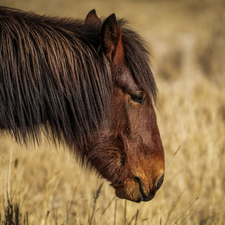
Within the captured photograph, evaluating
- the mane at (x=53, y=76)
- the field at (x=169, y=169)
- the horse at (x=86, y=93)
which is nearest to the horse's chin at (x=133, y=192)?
the horse at (x=86, y=93)

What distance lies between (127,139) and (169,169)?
213cm

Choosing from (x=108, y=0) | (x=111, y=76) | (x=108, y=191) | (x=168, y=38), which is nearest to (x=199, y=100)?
(x=108, y=191)

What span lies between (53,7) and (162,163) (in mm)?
11957

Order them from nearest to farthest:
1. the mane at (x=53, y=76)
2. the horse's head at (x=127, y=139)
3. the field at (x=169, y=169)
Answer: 1. the mane at (x=53, y=76)
2. the horse's head at (x=127, y=139)
3. the field at (x=169, y=169)

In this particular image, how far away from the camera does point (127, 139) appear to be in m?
1.91

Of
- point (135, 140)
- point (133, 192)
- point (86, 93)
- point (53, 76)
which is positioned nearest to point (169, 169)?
point (133, 192)

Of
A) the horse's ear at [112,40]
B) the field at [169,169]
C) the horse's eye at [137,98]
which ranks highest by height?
the horse's ear at [112,40]

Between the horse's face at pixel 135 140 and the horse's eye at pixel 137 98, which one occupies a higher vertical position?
the horse's eye at pixel 137 98

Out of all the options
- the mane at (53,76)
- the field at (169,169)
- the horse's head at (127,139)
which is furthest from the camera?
the field at (169,169)

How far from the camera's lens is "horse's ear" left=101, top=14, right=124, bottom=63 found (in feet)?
5.72

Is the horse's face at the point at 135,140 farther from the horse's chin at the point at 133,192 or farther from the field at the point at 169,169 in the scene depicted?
the field at the point at 169,169

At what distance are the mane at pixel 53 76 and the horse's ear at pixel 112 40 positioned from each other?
0.05 meters

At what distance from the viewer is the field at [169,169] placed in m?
2.87

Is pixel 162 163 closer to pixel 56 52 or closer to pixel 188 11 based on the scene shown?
pixel 56 52
